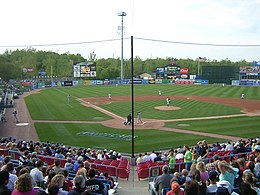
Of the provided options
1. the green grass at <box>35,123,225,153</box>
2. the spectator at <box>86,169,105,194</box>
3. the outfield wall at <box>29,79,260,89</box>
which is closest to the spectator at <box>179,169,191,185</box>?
the spectator at <box>86,169,105,194</box>

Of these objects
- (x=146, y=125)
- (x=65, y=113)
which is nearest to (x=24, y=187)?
(x=146, y=125)

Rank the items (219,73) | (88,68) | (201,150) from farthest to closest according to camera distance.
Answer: (219,73) → (88,68) → (201,150)

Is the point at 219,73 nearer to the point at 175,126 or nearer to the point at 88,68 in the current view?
the point at 88,68

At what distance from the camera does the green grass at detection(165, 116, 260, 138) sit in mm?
27719

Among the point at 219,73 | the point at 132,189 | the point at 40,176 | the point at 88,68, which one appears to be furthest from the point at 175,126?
the point at 219,73

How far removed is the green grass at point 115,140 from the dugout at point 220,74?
71280 mm

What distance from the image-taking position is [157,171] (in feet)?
47.4

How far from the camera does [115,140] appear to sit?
83.3 ft

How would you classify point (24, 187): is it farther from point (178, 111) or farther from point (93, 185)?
point (178, 111)

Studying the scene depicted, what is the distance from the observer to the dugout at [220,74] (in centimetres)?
9494

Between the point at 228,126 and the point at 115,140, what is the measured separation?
12.0 meters

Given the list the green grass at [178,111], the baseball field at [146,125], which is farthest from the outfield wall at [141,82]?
the green grass at [178,111]

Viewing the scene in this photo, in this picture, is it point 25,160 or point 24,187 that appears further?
point 25,160

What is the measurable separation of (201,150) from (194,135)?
35.6ft
